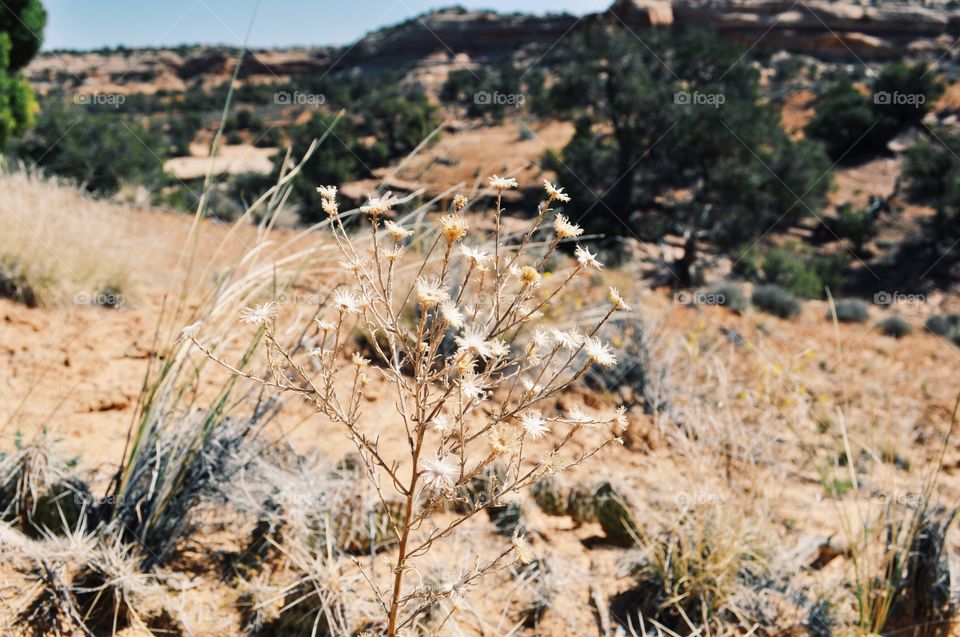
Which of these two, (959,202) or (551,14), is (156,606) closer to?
(959,202)

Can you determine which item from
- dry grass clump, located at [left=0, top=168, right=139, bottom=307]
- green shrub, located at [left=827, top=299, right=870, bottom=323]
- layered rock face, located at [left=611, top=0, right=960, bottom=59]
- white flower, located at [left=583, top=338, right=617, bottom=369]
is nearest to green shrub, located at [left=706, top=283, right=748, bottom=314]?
green shrub, located at [left=827, top=299, right=870, bottom=323]

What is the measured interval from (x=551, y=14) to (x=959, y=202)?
4277 centimetres

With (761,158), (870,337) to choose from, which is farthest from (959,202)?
(870,337)

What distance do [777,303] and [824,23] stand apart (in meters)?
38.8

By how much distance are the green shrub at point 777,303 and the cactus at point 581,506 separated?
8.04 m

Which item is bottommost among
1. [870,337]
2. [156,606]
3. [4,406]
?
[870,337]

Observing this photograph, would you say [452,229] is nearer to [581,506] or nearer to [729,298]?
[581,506]

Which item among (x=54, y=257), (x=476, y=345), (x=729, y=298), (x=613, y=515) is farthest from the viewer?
(x=729, y=298)

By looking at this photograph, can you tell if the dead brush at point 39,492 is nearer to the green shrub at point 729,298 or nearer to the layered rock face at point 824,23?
the green shrub at point 729,298

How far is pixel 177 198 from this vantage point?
11.6 metres

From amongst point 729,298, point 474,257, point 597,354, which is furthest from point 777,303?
point 474,257

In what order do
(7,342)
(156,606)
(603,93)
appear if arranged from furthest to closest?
(603,93) < (7,342) < (156,606)

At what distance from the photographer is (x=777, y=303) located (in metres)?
9.45

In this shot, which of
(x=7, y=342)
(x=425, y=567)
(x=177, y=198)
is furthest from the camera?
(x=177, y=198)
